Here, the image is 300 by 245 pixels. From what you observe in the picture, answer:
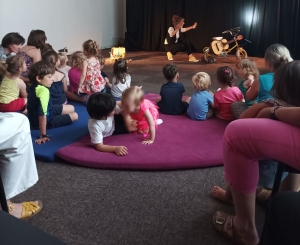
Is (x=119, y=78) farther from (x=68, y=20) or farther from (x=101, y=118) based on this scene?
(x=68, y=20)

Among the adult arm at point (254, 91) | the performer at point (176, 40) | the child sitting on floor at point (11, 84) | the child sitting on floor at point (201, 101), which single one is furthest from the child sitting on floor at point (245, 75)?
the performer at point (176, 40)

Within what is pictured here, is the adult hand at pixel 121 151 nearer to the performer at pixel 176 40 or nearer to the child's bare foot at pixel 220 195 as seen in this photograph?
the child's bare foot at pixel 220 195

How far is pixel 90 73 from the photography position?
12.1ft

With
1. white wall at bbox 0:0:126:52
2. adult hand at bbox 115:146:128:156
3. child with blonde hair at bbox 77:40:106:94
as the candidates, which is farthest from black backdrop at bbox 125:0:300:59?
adult hand at bbox 115:146:128:156

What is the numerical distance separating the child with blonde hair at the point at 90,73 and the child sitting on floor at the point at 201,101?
1.12 meters

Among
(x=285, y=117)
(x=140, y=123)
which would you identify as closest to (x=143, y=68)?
(x=140, y=123)

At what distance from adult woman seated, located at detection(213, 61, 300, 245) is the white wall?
544 cm

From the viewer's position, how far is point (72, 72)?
3838mm

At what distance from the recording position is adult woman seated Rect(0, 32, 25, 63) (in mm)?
3895

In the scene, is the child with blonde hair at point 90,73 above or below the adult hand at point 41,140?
above

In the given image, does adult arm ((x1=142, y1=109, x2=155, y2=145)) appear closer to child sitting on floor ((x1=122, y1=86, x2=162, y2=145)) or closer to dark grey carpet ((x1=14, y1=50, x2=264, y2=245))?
child sitting on floor ((x1=122, y1=86, x2=162, y2=145))

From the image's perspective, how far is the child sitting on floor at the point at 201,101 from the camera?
309 cm

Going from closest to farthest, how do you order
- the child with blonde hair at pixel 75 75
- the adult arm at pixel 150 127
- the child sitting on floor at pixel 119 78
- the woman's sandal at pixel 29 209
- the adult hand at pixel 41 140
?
the woman's sandal at pixel 29 209
the adult arm at pixel 150 127
the adult hand at pixel 41 140
the child sitting on floor at pixel 119 78
the child with blonde hair at pixel 75 75

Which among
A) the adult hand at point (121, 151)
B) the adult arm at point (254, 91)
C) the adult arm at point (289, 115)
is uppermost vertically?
the adult arm at point (289, 115)
